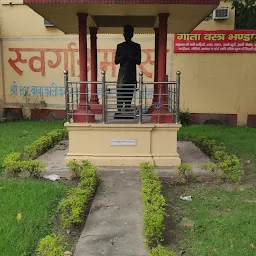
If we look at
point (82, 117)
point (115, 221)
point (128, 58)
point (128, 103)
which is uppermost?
point (128, 58)

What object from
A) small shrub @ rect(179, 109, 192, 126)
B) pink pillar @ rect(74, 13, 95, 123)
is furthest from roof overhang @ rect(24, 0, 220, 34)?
small shrub @ rect(179, 109, 192, 126)

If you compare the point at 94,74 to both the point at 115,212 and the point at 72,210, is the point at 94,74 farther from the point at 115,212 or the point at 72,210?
the point at 72,210

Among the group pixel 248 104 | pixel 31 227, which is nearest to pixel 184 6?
pixel 31 227

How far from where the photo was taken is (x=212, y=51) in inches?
424

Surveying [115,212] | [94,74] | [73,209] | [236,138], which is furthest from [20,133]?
[73,209]

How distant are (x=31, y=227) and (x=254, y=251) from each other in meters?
2.36

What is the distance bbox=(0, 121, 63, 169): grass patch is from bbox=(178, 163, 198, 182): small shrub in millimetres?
3442

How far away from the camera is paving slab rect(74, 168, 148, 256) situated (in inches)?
138

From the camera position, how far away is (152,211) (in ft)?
12.8

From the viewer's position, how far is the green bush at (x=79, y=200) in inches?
153

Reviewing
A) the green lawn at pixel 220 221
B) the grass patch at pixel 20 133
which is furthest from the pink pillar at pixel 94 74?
the green lawn at pixel 220 221

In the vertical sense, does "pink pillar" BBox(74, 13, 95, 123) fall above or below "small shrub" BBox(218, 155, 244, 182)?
above

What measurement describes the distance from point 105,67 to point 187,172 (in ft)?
21.1

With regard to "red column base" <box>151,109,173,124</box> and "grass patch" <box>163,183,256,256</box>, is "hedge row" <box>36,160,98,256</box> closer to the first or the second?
"grass patch" <box>163,183,256,256</box>
